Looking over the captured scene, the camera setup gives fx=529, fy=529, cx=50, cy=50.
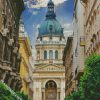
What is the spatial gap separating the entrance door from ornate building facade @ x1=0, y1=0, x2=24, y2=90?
96194 millimetres

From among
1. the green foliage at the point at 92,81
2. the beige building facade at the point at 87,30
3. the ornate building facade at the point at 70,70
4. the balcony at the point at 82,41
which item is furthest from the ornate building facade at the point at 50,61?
the green foliage at the point at 92,81

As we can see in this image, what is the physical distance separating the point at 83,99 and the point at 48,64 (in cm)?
12050

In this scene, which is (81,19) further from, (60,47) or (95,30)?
(60,47)

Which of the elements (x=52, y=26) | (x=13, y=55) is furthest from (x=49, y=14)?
(x=13, y=55)

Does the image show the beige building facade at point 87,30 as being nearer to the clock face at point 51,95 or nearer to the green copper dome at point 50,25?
the clock face at point 51,95

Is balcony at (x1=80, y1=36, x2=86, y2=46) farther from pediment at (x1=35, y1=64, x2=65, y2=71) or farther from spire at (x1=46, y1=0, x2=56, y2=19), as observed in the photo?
spire at (x1=46, y1=0, x2=56, y2=19)

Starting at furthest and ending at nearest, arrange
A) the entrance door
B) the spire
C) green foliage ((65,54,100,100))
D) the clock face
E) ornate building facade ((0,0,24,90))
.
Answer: the spire, the entrance door, the clock face, ornate building facade ((0,0,24,90)), green foliage ((65,54,100,100))

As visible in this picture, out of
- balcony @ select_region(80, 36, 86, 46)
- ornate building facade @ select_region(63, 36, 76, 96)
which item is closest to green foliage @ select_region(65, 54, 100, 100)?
balcony @ select_region(80, 36, 86, 46)

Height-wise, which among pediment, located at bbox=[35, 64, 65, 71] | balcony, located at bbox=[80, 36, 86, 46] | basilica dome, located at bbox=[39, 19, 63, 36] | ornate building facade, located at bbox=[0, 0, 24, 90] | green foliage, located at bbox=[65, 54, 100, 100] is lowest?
green foliage, located at bbox=[65, 54, 100, 100]

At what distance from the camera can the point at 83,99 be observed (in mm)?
34281

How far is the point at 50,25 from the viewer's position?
170 metres

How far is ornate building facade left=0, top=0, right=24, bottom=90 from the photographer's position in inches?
1688

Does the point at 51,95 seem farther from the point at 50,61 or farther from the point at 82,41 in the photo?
the point at 82,41

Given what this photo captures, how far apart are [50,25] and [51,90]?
83.1ft
